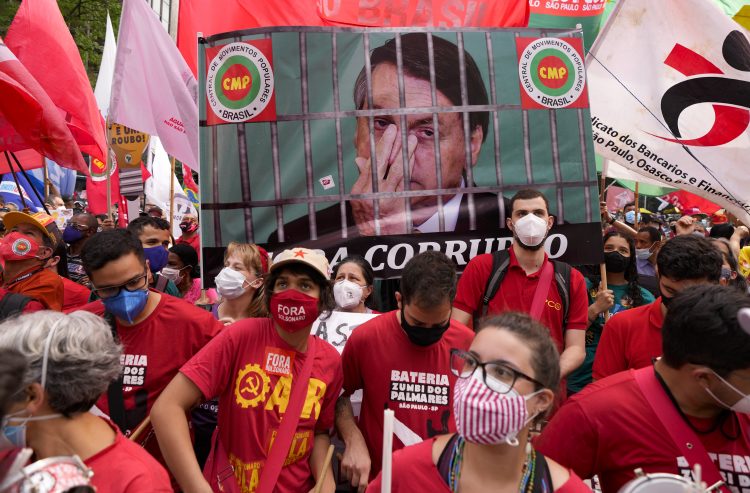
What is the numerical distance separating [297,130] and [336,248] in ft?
2.94

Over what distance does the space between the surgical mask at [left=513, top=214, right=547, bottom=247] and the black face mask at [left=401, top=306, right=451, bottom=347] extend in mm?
1310

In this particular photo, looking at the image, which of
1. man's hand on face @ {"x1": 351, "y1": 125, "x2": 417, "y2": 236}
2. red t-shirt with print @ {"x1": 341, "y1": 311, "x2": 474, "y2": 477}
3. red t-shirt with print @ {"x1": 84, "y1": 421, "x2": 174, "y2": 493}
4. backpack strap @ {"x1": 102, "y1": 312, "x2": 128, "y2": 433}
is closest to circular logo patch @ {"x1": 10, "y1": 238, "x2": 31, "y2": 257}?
backpack strap @ {"x1": 102, "y1": 312, "x2": 128, "y2": 433}

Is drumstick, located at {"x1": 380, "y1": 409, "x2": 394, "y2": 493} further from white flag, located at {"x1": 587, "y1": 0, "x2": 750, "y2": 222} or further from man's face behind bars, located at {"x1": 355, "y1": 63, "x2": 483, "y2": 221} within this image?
white flag, located at {"x1": 587, "y1": 0, "x2": 750, "y2": 222}

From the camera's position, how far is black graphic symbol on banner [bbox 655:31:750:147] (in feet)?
20.6

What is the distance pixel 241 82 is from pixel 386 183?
1.27 metres

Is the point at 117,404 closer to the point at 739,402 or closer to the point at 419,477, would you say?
the point at 419,477

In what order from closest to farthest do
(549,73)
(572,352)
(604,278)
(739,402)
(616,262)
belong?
(739,402), (572,352), (604,278), (549,73), (616,262)

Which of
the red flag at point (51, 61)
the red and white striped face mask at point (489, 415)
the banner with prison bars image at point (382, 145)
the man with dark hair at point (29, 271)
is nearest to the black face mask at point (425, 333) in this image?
the red and white striped face mask at point (489, 415)

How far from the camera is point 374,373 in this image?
11.3 feet

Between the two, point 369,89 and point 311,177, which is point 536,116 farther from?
point 311,177

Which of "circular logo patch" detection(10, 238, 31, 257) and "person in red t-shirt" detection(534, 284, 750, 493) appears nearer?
"person in red t-shirt" detection(534, 284, 750, 493)

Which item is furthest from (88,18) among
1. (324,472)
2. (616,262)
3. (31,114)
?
(324,472)

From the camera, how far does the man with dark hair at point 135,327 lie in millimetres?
3510

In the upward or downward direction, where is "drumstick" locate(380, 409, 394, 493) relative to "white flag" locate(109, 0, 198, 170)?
downward
